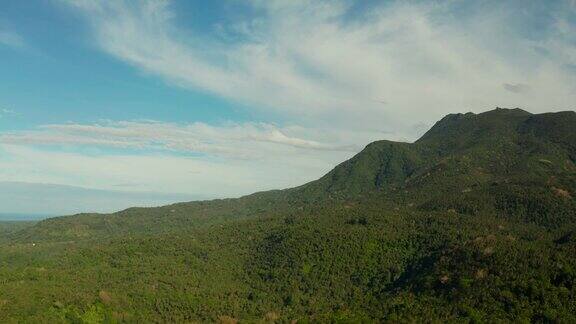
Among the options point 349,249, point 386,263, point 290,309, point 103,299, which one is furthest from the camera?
point 349,249

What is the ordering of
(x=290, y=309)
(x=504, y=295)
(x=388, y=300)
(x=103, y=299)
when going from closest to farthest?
(x=504, y=295)
(x=388, y=300)
(x=103, y=299)
(x=290, y=309)

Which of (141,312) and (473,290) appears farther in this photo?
(141,312)

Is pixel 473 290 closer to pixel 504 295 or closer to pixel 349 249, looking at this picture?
pixel 504 295

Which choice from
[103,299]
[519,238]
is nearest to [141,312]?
[103,299]

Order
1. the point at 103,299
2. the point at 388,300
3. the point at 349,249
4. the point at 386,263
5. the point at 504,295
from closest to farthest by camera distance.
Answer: the point at 504,295
the point at 388,300
the point at 103,299
the point at 386,263
the point at 349,249

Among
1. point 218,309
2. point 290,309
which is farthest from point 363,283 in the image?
point 218,309

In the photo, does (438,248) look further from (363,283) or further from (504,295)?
(504,295)

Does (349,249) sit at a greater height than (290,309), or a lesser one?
greater

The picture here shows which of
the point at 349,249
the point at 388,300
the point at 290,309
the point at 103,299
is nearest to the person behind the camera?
the point at 388,300
